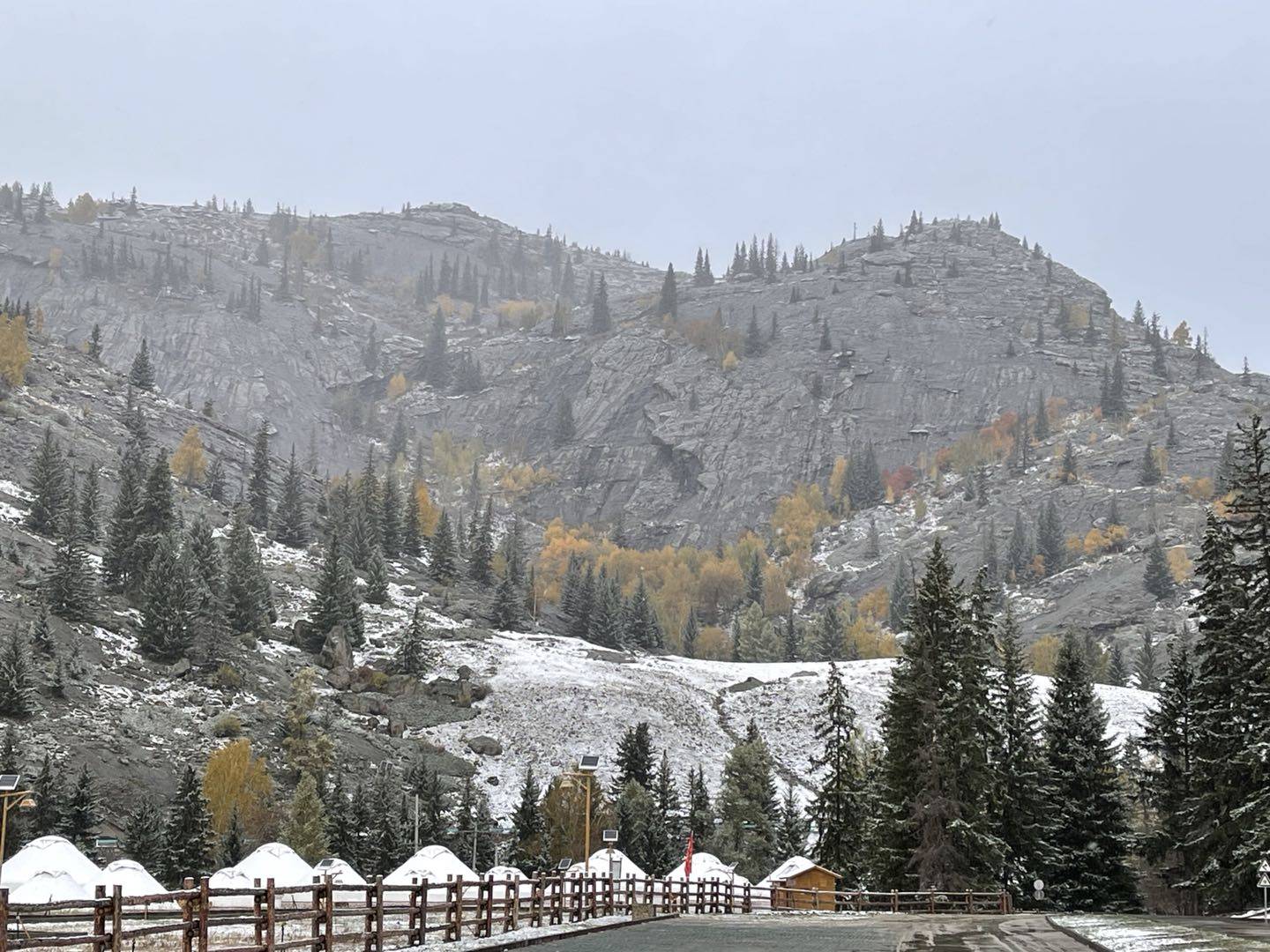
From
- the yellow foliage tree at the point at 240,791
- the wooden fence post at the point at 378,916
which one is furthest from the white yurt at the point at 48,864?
the wooden fence post at the point at 378,916

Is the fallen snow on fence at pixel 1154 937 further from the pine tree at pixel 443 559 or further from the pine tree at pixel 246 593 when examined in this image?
the pine tree at pixel 443 559

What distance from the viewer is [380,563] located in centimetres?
14812

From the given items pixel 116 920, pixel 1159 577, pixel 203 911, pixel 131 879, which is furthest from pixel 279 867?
pixel 1159 577

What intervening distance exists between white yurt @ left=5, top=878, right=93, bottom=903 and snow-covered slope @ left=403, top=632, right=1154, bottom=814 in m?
46.1

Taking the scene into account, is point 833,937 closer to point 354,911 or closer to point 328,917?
point 354,911

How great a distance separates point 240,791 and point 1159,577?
15174cm

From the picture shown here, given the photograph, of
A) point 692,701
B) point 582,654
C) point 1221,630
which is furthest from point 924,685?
point 582,654

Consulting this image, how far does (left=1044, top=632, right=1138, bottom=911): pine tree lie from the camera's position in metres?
52.4

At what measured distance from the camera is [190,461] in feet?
606

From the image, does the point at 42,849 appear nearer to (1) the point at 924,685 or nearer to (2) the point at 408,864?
(2) the point at 408,864

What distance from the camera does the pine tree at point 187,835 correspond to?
68125 millimetres

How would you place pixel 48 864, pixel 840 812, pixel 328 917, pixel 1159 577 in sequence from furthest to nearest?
1. pixel 1159 577
2. pixel 840 812
3. pixel 48 864
4. pixel 328 917

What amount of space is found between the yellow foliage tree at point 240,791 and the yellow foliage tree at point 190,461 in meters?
102

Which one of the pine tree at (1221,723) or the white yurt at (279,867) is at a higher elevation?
the pine tree at (1221,723)
